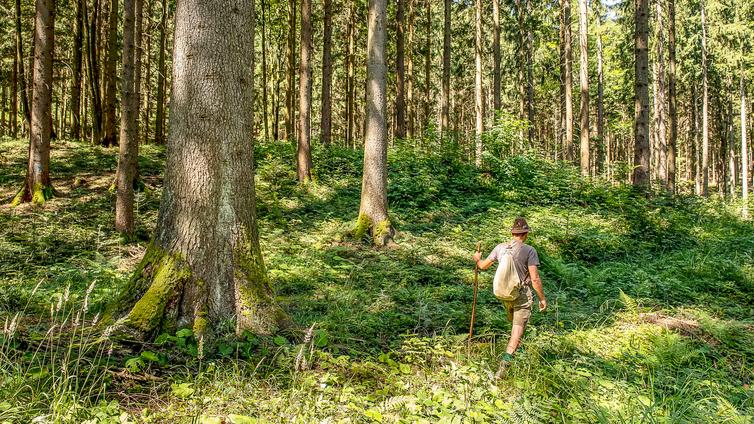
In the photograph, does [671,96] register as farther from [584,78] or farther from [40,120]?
[40,120]

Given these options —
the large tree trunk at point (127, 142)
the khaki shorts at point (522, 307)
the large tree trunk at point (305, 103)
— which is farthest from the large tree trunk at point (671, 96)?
the large tree trunk at point (127, 142)

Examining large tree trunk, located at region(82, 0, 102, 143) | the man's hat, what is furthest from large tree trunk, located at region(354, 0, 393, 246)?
large tree trunk, located at region(82, 0, 102, 143)

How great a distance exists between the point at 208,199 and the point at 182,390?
6.48ft

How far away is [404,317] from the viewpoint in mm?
5695

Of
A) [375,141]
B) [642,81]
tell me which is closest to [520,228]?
[375,141]

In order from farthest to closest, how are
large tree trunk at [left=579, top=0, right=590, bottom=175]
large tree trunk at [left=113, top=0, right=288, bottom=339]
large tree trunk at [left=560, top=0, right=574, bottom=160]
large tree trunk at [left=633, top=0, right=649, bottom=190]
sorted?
large tree trunk at [left=560, top=0, right=574, bottom=160]
large tree trunk at [left=579, top=0, right=590, bottom=175]
large tree trunk at [left=633, top=0, right=649, bottom=190]
large tree trunk at [left=113, top=0, right=288, bottom=339]

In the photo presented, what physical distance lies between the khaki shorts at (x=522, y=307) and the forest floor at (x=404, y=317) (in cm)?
33

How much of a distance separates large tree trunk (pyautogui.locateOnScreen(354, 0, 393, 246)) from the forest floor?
0.58 meters

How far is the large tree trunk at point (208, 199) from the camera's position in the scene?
14.5 ft

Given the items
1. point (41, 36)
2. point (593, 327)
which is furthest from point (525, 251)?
point (41, 36)

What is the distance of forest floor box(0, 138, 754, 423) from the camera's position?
3279mm

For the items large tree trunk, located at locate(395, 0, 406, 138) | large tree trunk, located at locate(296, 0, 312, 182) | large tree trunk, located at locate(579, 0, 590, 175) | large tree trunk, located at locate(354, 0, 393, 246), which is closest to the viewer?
large tree trunk, located at locate(354, 0, 393, 246)

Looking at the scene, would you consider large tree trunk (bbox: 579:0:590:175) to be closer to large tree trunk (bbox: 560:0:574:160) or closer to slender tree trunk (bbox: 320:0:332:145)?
large tree trunk (bbox: 560:0:574:160)

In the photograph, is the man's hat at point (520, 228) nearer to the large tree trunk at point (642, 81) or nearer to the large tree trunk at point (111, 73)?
the large tree trunk at point (642, 81)
